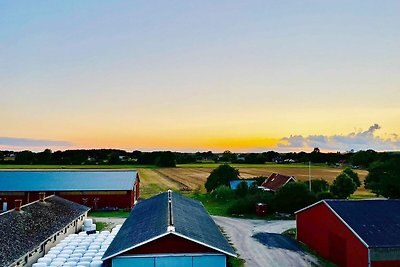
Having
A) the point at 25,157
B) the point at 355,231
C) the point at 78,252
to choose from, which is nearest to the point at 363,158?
the point at 355,231

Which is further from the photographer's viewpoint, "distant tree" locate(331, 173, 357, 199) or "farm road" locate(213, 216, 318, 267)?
"distant tree" locate(331, 173, 357, 199)

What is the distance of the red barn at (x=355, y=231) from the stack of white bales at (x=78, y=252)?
16285 mm

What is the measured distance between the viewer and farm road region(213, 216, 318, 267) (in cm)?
3196

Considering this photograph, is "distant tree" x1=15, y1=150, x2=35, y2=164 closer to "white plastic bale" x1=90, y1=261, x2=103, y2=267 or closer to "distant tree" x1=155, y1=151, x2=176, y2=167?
"distant tree" x1=155, y1=151, x2=176, y2=167

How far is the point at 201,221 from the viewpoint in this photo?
32.3 meters

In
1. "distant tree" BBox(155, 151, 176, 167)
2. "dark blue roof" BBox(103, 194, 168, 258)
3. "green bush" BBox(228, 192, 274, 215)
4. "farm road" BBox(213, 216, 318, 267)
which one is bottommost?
"farm road" BBox(213, 216, 318, 267)

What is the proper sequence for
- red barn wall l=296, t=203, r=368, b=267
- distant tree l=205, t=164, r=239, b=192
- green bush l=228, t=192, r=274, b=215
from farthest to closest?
distant tree l=205, t=164, r=239, b=192, green bush l=228, t=192, r=274, b=215, red barn wall l=296, t=203, r=368, b=267

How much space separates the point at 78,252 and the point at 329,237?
18.3m

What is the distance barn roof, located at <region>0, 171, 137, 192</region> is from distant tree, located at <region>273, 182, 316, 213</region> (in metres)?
19.2

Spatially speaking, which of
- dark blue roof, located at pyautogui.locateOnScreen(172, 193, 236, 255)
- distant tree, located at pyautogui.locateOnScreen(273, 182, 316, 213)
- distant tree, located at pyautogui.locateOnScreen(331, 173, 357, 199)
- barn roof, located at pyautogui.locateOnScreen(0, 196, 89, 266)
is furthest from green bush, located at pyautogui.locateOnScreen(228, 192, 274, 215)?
dark blue roof, located at pyautogui.locateOnScreen(172, 193, 236, 255)

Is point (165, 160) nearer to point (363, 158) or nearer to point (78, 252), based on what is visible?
point (363, 158)

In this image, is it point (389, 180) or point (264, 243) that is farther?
point (389, 180)

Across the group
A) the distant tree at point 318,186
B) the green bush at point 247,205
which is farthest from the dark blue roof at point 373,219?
the distant tree at point 318,186

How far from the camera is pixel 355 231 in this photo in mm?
28891
